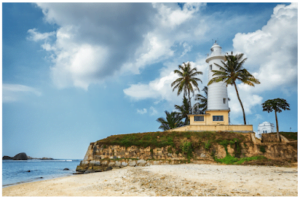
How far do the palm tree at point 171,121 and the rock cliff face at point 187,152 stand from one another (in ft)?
44.1

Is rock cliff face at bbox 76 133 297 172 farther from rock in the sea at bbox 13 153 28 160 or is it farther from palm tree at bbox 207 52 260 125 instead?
rock in the sea at bbox 13 153 28 160

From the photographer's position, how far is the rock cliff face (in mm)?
16969

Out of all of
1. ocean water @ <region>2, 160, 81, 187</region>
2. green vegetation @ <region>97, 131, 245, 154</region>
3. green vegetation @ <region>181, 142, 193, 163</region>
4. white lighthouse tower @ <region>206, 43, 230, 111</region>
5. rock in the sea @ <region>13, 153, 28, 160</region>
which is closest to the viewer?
ocean water @ <region>2, 160, 81, 187</region>

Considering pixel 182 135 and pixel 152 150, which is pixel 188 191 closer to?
pixel 152 150

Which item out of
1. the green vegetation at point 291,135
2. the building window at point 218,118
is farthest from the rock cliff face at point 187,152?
the green vegetation at point 291,135

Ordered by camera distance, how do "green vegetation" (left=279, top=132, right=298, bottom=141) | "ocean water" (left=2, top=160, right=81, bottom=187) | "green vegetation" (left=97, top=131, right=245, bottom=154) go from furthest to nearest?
"green vegetation" (left=279, top=132, right=298, bottom=141)
"green vegetation" (left=97, top=131, right=245, bottom=154)
"ocean water" (left=2, top=160, right=81, bottom=187)

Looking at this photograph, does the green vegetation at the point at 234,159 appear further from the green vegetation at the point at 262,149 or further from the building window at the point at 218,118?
the building window at the point at 218,118

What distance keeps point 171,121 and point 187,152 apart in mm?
15192

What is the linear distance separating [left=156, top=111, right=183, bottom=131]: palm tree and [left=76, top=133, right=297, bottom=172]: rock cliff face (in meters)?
13.5

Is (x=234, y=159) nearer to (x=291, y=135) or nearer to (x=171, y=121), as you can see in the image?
(x=291, y=135)

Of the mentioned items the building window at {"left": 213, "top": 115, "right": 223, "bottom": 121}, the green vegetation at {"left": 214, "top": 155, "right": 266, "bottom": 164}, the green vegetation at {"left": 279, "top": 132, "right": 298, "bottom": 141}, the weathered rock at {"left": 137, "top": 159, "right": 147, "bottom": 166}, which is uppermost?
the building window at {"left": 213, "top": 115, "right": 223, "bottom": 121}

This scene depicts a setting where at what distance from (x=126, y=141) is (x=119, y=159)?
2.02 m

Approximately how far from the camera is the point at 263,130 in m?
51.4

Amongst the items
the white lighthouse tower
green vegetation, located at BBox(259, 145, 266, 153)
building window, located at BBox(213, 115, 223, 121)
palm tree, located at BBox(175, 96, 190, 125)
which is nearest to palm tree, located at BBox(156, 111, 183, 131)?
palm tree, located at BBox(175, 96, 190, 125)
